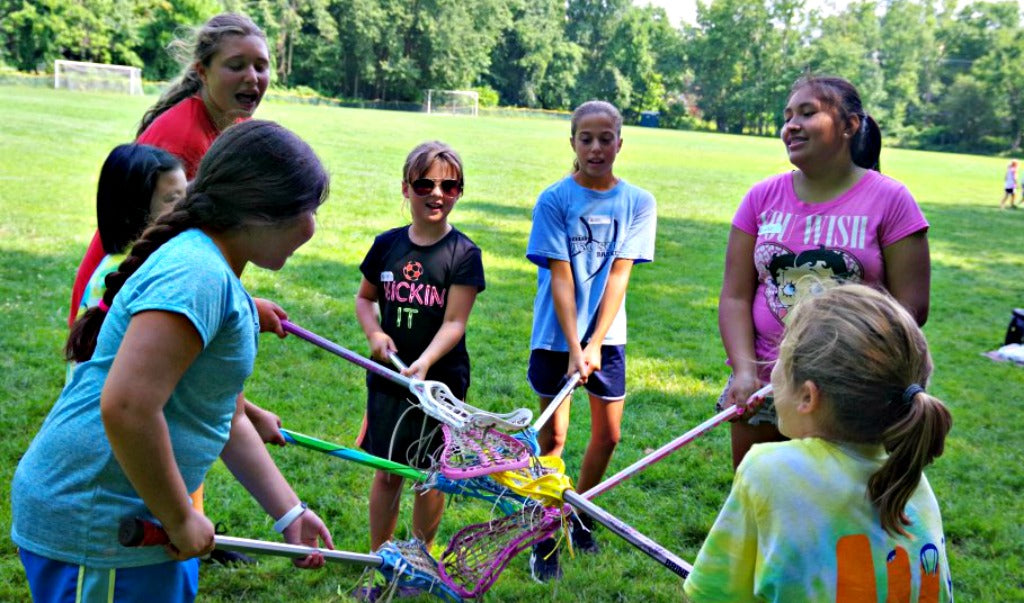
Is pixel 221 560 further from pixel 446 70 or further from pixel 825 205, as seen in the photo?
pixel 446 70

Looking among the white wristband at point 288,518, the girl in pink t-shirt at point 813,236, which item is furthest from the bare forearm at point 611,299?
the white wristband at point 288,518

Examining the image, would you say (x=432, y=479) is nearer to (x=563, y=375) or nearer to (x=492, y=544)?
(x=492, y=544)

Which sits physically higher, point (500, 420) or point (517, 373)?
point (500, 420)

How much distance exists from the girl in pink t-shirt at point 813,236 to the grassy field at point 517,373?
1.29 meters

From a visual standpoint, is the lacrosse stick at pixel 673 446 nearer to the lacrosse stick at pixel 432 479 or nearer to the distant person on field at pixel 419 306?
the lacrosse stick at pixel 432 479

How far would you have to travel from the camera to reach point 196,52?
3609 mm

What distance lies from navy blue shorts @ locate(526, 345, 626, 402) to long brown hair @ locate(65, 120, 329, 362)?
7.52 feet

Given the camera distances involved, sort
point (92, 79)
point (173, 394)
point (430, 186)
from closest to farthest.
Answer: point (173, 394), point (430, 186), point (92, 79)

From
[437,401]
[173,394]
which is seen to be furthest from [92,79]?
[173,394]

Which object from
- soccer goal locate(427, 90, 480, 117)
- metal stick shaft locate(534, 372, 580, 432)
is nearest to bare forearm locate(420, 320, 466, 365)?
metal stick shaft locate(534, 372, 580, 432)

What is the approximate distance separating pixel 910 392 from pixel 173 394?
1.57m

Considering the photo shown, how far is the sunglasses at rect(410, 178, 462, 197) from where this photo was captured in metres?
3.68

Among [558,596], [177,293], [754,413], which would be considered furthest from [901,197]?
[177,293]

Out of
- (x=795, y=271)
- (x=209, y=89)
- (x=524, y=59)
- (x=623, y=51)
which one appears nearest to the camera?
(x=795, y=271)
